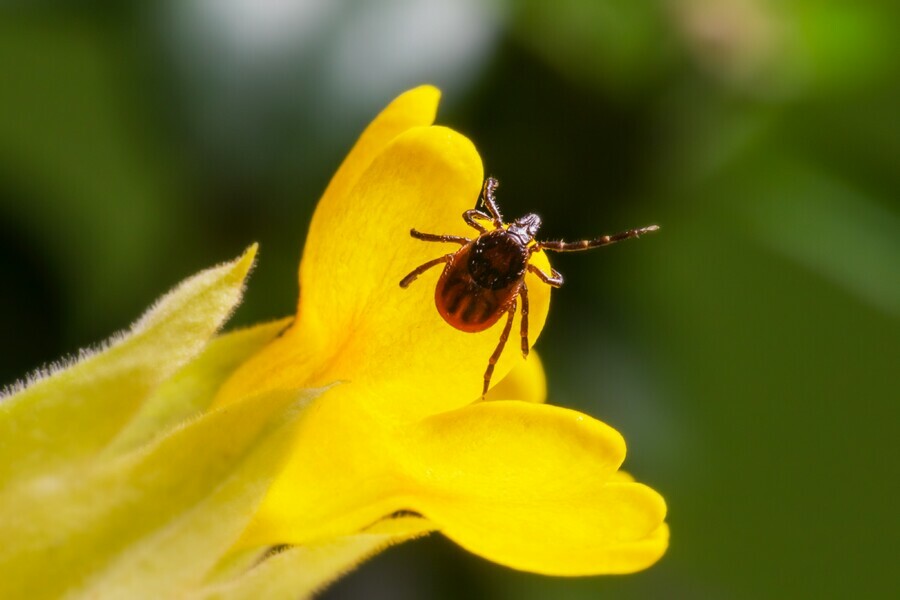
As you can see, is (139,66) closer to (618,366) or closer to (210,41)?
(210,41)

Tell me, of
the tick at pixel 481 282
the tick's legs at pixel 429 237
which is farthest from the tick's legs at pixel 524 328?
the tick's legs at pixel 429 237

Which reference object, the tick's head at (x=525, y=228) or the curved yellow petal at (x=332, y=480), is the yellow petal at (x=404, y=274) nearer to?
the curved yellow petal at (x=332, y=480)

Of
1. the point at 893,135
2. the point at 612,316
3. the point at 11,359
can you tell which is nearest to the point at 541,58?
the point at 612,316

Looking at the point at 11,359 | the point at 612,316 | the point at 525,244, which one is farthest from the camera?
the point at 612,316

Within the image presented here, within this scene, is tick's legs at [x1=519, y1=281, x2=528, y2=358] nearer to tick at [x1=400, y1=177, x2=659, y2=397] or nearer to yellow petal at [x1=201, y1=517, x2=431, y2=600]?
tick at [x1=400, y1=177, x2=659, y2=397]

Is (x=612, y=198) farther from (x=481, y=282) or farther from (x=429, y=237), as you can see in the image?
(x=429, y=237)

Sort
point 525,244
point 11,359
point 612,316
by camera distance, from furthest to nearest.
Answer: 1. point 612,316
2. point 11,359
3. point 525,244

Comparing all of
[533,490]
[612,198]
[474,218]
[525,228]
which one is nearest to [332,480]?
[533,490]
